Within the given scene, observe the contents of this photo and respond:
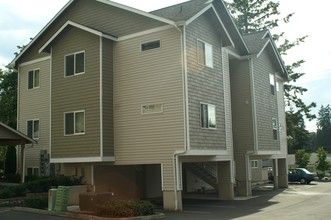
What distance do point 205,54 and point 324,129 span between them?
128767 millimetres

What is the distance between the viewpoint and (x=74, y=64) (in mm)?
23750

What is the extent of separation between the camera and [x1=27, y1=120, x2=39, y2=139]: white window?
94.1ft

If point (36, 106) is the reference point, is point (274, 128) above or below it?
below

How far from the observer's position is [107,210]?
16.9 m

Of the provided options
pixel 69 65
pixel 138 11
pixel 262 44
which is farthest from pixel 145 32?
pixel 262 44

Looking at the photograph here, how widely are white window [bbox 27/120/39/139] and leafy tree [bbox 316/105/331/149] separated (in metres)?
121

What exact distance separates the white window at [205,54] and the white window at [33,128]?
12748 millimetres

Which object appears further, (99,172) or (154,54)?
(99,172)

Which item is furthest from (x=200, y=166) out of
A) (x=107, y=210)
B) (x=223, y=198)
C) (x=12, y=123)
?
(x=12, y=123)

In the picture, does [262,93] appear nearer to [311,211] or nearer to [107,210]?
[311,211]

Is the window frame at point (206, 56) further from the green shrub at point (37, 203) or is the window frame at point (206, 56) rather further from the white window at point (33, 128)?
the white window at point (33, 128)

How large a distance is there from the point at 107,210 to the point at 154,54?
28.1ft

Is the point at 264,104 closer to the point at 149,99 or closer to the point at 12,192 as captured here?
the point at 149,99

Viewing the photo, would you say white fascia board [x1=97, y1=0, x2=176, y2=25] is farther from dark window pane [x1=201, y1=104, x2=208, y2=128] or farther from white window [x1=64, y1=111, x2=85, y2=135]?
white window [x1=64, y1=111, x2=85, y2=135]
